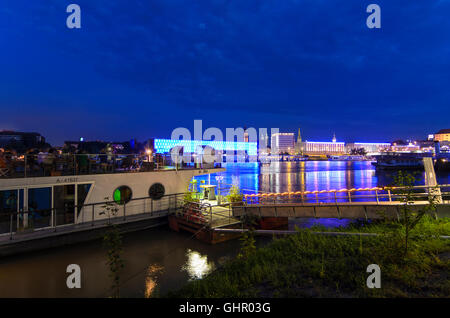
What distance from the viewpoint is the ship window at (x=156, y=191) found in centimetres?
1530

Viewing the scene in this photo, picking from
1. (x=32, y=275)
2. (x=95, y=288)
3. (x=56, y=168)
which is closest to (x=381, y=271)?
(x=95, y=288)

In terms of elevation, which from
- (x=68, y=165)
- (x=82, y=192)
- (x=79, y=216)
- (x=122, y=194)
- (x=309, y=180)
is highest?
(x=68, y=165)

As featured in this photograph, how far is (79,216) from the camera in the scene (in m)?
12.5

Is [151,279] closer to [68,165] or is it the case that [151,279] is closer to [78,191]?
[78,191]

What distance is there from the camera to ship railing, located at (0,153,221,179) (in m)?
11.4

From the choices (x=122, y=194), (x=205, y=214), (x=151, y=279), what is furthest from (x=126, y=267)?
(x=205, y=214)

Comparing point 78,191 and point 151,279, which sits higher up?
point 78,191

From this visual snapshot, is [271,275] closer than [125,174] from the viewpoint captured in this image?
Yes

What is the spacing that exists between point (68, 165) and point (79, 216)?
2.68 meters

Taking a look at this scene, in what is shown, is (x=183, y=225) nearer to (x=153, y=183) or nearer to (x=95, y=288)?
(x=153, y=183)

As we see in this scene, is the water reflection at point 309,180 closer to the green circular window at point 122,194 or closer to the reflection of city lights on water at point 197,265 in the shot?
the reflection of city lights on water at point 197,265
